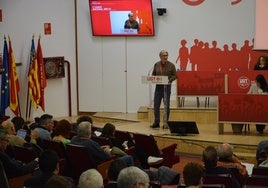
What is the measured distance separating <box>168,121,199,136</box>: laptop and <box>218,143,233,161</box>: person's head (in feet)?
10.9

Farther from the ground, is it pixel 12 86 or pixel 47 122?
pixel 12 86

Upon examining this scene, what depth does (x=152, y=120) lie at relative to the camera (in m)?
11.4

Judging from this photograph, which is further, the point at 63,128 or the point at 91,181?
the point at 63,128

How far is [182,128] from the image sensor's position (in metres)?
9.45

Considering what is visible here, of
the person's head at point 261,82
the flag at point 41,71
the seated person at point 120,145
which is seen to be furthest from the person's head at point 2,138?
the flag at point 41,71

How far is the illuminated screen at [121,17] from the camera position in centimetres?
1240

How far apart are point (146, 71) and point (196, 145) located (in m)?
3.84

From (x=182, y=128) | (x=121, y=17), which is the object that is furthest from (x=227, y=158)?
(x=121, y=17)

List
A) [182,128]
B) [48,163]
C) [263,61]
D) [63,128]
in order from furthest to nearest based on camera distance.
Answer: [263,61], [182,128], [63,128], [48,163]

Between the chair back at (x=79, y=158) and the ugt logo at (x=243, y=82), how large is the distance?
211 inches

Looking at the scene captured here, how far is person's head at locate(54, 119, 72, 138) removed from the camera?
6906 millimetres

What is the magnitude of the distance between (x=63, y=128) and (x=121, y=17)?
6.08 meters

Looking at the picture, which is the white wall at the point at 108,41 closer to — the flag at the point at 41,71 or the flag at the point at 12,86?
the flag at the point at 41,71

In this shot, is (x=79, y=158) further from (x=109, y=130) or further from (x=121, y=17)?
(x=121, y=17)
